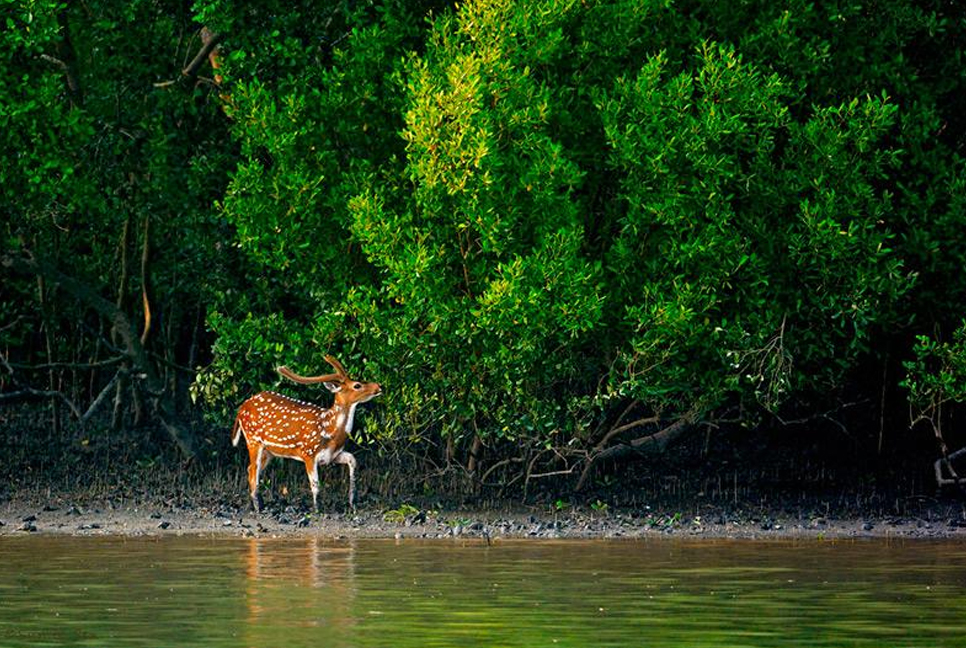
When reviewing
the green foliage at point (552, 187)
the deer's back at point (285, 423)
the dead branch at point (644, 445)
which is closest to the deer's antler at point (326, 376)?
the green foliage at point (552, 187)

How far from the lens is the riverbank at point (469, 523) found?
21.0 metres

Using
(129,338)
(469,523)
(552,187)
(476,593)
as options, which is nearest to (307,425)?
(469,523)

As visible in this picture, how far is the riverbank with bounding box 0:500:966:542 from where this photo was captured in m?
21.0

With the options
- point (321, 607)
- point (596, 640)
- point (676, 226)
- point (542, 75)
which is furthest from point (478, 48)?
point (596, 640)

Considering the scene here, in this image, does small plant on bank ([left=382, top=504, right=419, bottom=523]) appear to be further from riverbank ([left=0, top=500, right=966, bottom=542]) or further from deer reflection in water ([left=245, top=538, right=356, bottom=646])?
deer reflection in water ([left=245, top=538, right=356, bottom=646])

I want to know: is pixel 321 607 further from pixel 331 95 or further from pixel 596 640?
pixel 331 95

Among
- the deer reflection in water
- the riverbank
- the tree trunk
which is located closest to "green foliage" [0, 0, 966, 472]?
the riverbank

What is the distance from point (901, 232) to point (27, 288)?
14220mm

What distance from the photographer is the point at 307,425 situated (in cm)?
2306

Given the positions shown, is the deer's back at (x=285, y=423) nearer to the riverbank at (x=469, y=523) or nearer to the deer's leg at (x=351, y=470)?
the deer's leg at (x=351, y=470)

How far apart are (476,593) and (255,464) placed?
Result: 8606 millimetres

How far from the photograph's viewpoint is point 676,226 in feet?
71.5

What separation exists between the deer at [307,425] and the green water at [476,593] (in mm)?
2965

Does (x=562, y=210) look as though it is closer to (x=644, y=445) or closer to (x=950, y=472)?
(x=644, y=445)
